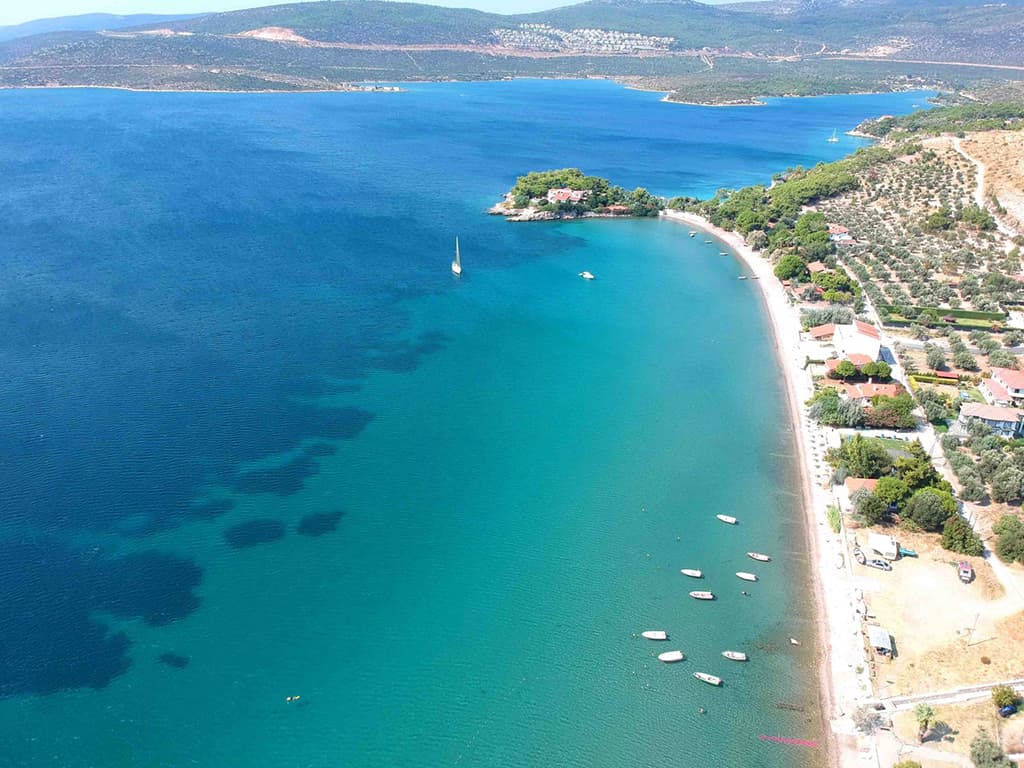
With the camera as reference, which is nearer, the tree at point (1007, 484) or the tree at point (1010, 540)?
the tree at point (1010, 540)

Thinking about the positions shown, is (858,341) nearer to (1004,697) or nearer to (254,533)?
(1004,697)

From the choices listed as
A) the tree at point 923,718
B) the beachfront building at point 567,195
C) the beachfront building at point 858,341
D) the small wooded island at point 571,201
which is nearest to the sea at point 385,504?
the tree at point 923,718

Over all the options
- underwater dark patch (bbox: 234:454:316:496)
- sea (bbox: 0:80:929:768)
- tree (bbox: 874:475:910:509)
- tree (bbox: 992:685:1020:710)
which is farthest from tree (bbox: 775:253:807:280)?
underwater dark patch (bbox: 234:454:316:496)

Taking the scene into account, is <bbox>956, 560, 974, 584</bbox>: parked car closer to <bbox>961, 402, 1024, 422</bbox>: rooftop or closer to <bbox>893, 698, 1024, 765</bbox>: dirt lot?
<bbox>893, 698, 1024, 765</bbox>: dirt lot

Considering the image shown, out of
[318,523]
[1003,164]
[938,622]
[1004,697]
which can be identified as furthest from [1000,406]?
[1003,164]

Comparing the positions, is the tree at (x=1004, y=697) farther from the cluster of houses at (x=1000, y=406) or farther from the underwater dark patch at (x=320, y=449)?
the underwater dark patch at (x=320, y=449)

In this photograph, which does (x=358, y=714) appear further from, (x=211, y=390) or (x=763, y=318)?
(x=763, y=318)
